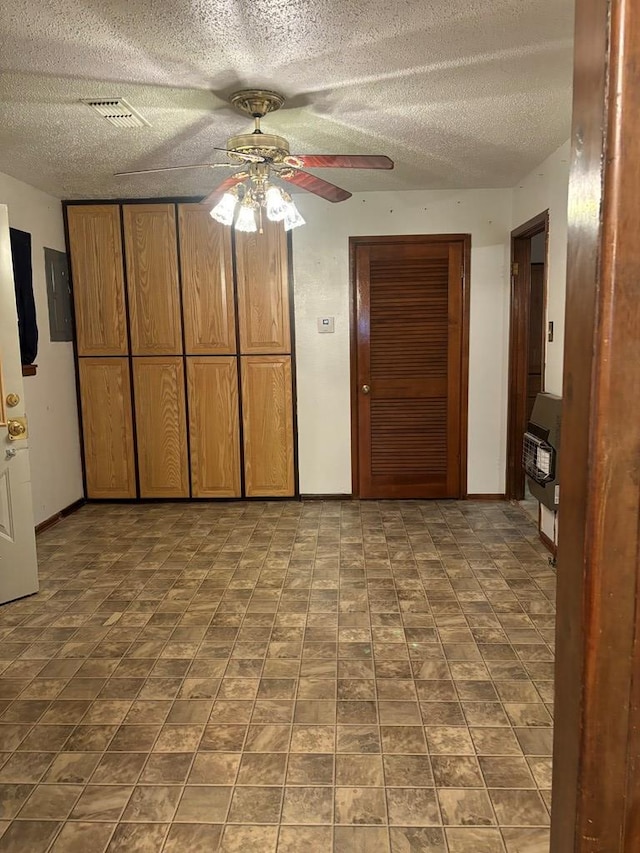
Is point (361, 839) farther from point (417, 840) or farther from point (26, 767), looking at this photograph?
point (26, 767)

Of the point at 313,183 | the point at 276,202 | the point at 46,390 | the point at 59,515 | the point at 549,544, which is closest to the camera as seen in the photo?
the point at 276,202

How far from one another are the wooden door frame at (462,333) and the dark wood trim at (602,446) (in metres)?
4.13

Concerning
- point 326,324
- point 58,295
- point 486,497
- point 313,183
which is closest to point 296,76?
point 313,183

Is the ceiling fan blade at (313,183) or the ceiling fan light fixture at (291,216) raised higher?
the ceiling fan blade at (313,183)

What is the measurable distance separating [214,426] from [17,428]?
6.43 feet

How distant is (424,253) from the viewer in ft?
15.4

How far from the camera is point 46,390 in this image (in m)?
4.46

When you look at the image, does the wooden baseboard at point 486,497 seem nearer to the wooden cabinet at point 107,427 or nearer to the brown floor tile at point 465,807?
the wooden cabinet at point 107,427

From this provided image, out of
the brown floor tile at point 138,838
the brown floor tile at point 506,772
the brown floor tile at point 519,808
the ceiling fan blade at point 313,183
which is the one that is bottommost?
the brown floor tile at point 138,838

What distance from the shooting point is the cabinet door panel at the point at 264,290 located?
471 cm

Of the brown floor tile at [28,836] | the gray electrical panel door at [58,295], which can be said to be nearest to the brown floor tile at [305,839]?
the brown floor tile at [28,836]

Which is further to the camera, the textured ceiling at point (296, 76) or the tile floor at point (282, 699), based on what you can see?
the textured ceiling at point (296, 76)

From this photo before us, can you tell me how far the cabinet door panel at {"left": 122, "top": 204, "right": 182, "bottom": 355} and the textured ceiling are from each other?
0.85 meters

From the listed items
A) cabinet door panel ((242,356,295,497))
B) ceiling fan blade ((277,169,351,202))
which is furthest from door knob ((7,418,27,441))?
cabinet door panel ((242,356,295,497))
